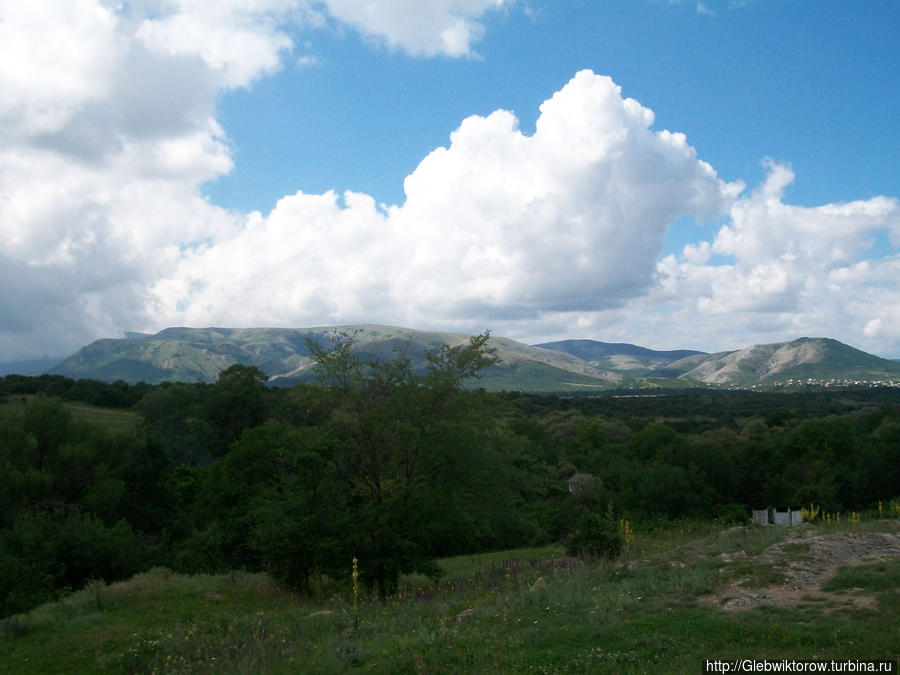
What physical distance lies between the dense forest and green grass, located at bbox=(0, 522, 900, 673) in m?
1.93

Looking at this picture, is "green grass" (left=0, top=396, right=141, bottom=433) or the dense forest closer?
the dense forest

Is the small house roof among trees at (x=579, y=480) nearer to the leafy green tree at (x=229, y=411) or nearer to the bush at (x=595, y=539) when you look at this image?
the bush at (x=595, y=539)

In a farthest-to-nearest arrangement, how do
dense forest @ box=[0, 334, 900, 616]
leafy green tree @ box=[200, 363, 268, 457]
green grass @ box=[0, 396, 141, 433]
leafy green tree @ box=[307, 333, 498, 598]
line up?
green grass @ box=[0, 396, 141, 433] < leafy green tree @ box=[200, 363, 268, 457] < dense forest @ box=[0, 334, 900, 616] < leafy green tree @ box=[307, 333, 498, 598]

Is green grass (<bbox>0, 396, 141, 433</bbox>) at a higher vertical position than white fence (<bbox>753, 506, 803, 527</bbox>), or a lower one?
higher

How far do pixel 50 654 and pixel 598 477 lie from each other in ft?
122

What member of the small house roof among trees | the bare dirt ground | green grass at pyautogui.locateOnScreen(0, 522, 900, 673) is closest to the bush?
green grass at pyautogui.locateOnScreen(0, 522, 900, 673)

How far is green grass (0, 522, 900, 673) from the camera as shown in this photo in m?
7.79

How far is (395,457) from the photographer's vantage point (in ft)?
57.2

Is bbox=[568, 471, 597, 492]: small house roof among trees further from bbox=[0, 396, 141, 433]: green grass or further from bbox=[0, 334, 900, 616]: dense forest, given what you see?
bbox=[0, 396, 141, 433]: green grass

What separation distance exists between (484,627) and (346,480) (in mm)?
→ 8654

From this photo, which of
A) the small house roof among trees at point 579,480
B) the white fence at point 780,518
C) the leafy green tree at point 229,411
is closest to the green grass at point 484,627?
the white fence at point 780,518

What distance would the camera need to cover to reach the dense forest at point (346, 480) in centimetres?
1619

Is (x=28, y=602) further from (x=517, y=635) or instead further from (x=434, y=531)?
(x=517, y=635)

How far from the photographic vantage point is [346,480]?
57.3ft
